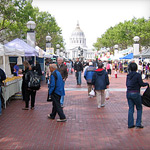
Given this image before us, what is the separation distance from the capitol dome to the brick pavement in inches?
6557

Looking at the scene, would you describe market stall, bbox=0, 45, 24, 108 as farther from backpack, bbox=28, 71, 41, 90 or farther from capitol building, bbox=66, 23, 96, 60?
capitol building, bbox=66, 23, 96, 60

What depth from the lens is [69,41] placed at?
181375 mm

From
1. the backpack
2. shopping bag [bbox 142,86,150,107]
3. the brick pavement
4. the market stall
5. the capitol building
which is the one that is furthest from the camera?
the capitol building

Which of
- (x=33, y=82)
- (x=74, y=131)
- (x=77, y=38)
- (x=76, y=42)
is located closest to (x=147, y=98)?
(x=74, y=131)

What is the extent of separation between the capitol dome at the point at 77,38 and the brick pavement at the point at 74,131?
167 meters

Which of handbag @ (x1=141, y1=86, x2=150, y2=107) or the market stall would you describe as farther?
the market stall

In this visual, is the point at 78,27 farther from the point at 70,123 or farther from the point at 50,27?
the point at 70,123

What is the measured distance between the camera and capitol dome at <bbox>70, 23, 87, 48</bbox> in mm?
173375

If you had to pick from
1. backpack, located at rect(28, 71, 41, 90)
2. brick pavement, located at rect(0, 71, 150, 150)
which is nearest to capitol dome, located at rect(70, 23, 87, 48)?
backpack, located at rect(28, 71, 41, 90)

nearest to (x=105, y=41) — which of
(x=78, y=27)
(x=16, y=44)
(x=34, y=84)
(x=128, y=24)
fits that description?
(x=128, y=24)

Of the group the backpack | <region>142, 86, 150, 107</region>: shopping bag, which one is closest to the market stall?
the backpack

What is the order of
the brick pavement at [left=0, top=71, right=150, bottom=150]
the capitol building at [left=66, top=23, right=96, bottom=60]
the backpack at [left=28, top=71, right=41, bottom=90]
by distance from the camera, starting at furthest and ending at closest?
1. the capitol building at [left=66, top=23, right=96, bottom=60]
2. the backpack at [left=28, top=71, right=41, bottom=90]
3. the brick pavement at [left=0, top=71, right=150, bottom=150]

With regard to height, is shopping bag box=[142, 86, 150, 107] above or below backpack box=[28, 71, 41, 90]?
below

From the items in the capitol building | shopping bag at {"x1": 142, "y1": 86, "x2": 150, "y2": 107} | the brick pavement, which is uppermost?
the capitol building
